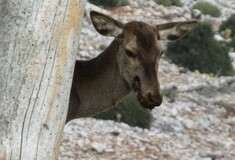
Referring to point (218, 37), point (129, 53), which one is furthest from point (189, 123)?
point (129, 53)

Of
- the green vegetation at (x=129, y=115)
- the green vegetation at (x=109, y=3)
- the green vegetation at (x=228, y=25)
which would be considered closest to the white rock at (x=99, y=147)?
the green vegetation at (x=129, y=115)

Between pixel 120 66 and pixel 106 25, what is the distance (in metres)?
0.36

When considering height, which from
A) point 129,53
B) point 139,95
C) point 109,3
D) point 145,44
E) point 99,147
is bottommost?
point 99,147

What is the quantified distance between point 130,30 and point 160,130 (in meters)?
12.6

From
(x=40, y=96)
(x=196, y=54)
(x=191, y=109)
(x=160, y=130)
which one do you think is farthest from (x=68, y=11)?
(x=196, y=54)

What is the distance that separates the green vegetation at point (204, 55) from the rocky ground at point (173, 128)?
52cm

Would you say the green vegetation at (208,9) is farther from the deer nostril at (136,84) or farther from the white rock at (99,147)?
the deer nostril at (136,84)

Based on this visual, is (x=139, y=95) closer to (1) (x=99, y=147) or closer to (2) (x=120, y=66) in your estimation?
(2) (x=120, y=66)

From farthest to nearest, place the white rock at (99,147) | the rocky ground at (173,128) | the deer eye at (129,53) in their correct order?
the rocky ground at (173,128) < the white rock at (99,147) < the deer eye at (129,53)

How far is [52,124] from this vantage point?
153 inches

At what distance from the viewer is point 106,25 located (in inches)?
271

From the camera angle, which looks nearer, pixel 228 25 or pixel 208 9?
pixel 228 25

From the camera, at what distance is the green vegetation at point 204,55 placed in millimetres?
27266

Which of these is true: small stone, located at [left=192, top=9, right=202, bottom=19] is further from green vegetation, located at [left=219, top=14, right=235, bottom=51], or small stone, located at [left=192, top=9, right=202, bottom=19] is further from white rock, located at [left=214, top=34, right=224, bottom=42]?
white rock, located at [left=214, top=34, right=224, bottom=42]
